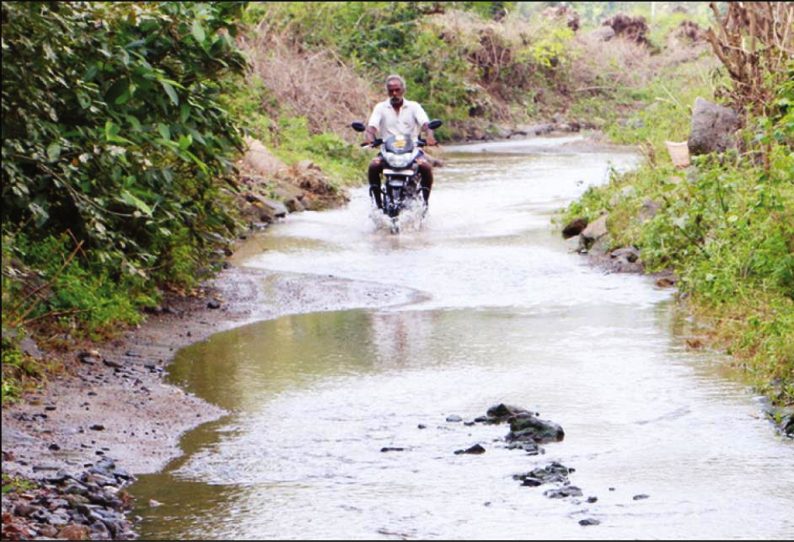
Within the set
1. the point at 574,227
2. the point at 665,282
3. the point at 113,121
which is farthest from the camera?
the point at 574,227

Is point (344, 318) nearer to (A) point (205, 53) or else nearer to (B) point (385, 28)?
(A) point (205, 53)

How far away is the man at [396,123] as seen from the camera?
1652 centimetres

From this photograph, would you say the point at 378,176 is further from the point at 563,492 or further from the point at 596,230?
the point at 563,492

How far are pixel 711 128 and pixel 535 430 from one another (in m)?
9.20

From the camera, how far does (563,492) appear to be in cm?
615

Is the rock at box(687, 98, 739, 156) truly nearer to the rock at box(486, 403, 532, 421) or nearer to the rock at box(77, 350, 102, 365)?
the rock at box(486, 403, 532, 421)

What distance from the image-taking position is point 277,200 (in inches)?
758

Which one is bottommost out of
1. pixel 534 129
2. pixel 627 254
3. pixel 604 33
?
pixel 627 254

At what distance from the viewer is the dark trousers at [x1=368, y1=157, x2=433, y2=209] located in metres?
16.5

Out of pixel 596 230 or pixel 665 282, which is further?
pixel 596 230

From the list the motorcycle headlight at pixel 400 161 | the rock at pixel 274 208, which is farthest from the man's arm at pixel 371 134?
the rock at pixel 274 208

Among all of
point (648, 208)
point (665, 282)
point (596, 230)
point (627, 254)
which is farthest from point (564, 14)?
point (665, 282)

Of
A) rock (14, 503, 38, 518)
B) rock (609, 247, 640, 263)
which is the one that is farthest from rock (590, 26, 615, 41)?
rock (14, 503, 38, 518)

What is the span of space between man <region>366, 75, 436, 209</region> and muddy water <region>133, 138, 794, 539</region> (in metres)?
3.01
